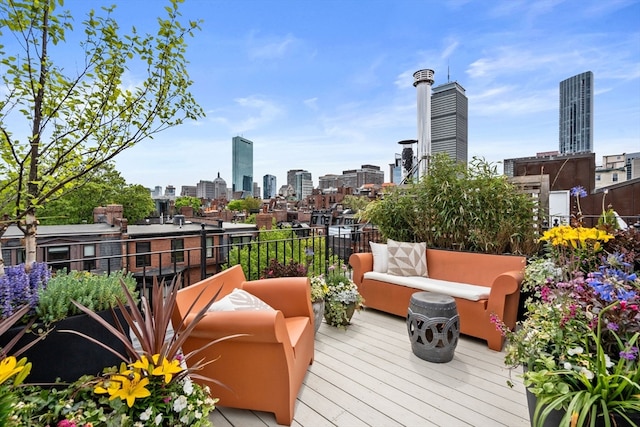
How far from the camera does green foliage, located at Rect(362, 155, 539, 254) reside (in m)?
3.45

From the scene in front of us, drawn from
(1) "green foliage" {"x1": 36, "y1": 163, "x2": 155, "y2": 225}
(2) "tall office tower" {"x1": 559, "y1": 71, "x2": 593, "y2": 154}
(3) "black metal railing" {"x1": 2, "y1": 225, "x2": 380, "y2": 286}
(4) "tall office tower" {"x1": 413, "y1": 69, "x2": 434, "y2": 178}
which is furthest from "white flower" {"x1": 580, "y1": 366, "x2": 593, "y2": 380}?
(1) "green foliage" {"x1": 36, "y1": 163, "x2": 155, "y2": 225}

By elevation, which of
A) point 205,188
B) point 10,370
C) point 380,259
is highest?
point 205,188

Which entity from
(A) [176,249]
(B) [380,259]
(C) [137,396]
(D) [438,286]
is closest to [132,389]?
(C) [137,396]

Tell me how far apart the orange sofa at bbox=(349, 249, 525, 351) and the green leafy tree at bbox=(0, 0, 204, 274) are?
Result: 2.73 m

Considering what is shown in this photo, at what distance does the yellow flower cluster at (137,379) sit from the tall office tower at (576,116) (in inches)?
824

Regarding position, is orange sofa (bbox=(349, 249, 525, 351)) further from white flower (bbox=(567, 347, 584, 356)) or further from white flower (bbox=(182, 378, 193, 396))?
white flower (bbox=(182, 378, 193, 396))

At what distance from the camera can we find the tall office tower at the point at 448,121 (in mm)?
4988

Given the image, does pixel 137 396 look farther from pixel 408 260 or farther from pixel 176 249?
pixel 176 249

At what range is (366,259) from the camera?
373 cm

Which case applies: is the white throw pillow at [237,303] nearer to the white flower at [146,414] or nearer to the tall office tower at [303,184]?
the white flower at [146,414]

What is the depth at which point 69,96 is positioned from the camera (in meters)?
1.70

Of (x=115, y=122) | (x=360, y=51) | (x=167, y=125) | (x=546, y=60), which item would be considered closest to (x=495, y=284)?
(x=167, y=125)

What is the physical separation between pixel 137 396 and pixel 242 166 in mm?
82863

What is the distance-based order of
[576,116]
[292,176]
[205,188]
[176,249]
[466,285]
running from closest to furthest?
[466,285] → [176,249] → [576,116] → [205,188] → [292,176]
